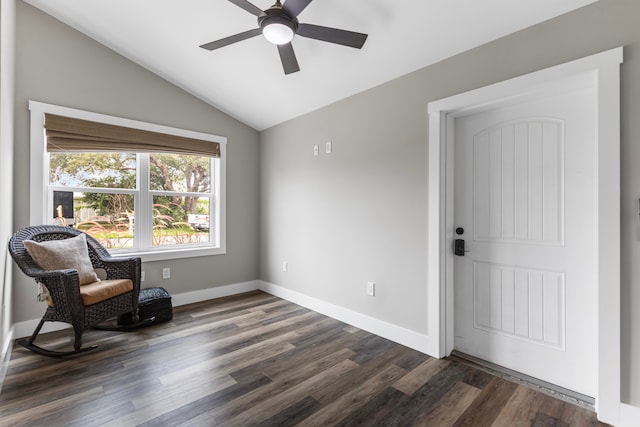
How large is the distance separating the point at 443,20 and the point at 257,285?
12.2 feet

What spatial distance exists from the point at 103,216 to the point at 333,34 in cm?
301

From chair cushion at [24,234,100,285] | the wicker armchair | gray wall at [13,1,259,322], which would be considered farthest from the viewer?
gray wall at [13,1,259,322]

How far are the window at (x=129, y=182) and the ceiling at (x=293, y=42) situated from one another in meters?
0.75

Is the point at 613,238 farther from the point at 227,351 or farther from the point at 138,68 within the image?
the point at 138,68

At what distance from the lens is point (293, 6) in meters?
1.67

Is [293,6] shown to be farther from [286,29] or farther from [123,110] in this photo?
[123,110]

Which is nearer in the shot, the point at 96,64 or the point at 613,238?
the point at 613,238

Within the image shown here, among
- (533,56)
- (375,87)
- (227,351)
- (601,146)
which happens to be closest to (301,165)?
(375,87)

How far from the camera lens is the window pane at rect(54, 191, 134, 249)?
3023mm

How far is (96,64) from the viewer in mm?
3053

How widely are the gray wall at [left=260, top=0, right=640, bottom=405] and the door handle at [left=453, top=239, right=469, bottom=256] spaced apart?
0.82ft

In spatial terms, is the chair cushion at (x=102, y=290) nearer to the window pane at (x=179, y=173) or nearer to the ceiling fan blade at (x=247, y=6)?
the window pane at (x=179, y=173)

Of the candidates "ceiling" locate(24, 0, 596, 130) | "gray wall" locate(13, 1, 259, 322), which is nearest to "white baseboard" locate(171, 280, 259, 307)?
"gray wall" locate(13, 1, 259, 322)

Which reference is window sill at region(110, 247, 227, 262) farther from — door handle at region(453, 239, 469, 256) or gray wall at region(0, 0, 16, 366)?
door handle at region(453, 239, 469, 256)
